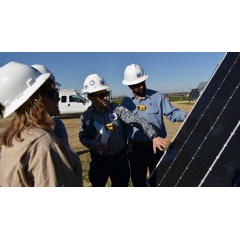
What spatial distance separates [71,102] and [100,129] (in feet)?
66.9

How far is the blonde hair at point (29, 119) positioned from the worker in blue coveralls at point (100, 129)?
2093mm

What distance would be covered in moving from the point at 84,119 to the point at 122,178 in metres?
1.22

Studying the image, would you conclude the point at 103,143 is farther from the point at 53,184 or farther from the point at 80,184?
the point at 53,184

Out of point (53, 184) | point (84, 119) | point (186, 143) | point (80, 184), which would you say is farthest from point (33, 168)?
point (84, 119)

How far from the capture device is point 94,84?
13.6 ft

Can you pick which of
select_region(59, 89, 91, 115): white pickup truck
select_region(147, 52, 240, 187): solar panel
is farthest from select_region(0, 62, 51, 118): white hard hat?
select_region(59, 89, 91, 115): white pickup truck

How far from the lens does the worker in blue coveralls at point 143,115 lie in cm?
459

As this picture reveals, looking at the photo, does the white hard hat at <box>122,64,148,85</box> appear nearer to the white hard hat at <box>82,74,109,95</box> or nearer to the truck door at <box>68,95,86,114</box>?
the white hard hat at <box>82,74,109,95</box>

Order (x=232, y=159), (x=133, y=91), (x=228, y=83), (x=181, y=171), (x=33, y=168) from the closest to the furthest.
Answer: (x=33, y=168), (x=232, y=159), (x=181, y=171), (x=228, y=83), (x=133, y=91)

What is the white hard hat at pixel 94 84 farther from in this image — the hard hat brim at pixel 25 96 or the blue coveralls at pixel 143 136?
the hard hat brim at pixel 25 96

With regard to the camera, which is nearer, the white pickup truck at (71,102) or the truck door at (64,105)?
the truck door at (64,105)

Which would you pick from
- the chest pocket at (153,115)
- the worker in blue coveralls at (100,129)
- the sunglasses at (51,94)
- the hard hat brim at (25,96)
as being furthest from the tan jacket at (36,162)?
the chest pocket at (153,115)

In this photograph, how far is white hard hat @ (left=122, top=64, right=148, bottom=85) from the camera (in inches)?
183

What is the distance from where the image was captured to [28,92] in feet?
6.38
